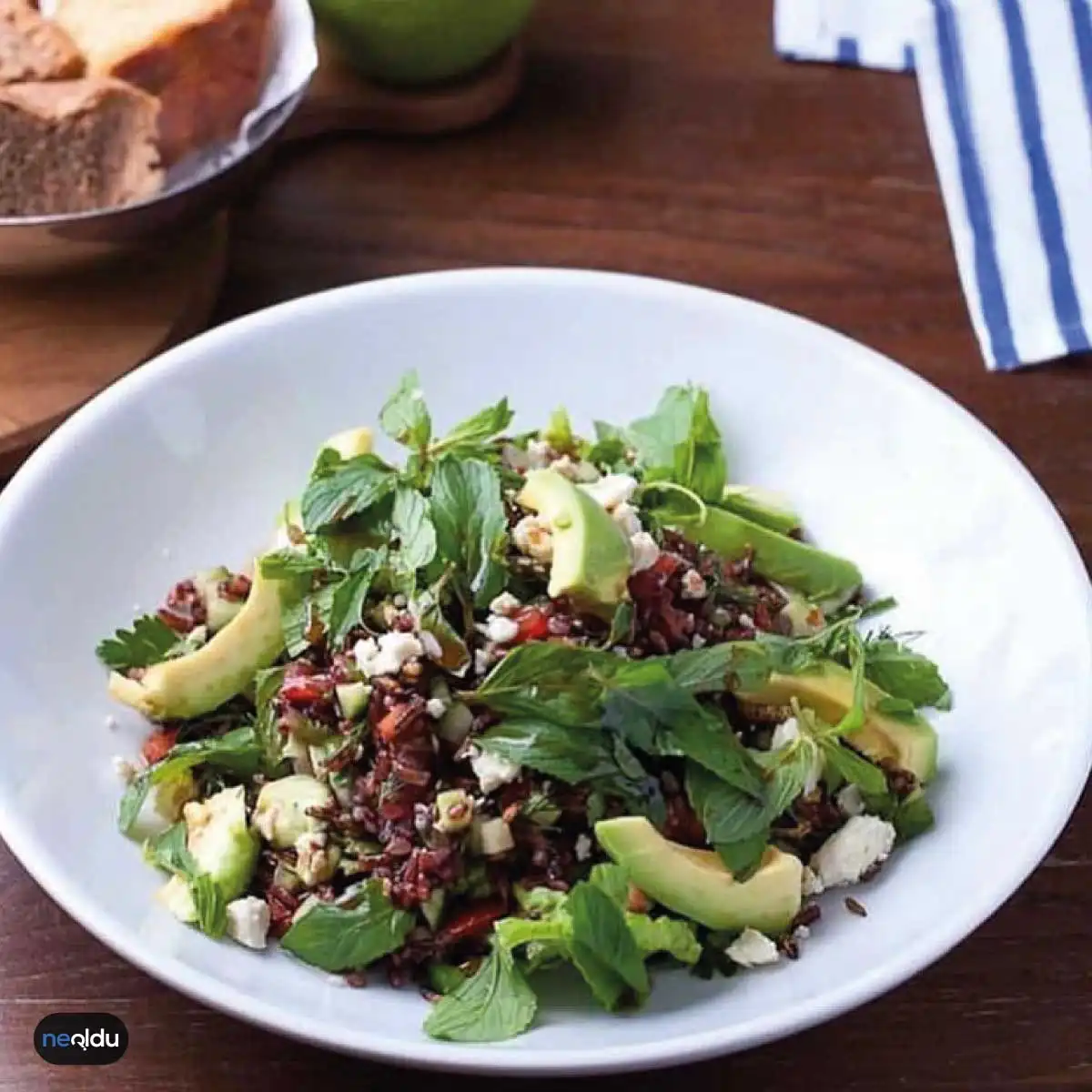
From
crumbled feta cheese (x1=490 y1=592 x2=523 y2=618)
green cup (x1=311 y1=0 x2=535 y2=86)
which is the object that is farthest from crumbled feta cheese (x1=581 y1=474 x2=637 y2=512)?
green cup (x1=311 y1=0 x2=535 y2=86)

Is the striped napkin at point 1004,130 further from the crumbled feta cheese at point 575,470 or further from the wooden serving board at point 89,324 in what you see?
the wooden serving board at point 89,324

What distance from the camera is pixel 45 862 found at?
110 centimetres

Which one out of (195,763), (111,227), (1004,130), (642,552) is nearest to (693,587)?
(642,552)

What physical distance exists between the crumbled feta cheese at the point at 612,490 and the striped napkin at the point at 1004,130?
66 cm

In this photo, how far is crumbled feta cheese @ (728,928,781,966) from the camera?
1.11 meters

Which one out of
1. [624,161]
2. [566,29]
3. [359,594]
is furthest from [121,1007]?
[566,29]

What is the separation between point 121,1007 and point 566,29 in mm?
1440

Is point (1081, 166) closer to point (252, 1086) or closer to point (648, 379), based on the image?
point (648, 379)

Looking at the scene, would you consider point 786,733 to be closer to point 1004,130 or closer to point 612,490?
point 612,490

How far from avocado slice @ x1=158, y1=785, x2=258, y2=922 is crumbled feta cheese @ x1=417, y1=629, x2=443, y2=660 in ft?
0.54

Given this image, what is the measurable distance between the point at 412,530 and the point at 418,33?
906 mm

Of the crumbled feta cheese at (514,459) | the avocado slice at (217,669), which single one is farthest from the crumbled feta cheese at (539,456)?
the avocado slice at (217,669)

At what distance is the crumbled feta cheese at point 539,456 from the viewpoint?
1.38 m

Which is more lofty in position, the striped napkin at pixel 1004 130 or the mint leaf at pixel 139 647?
the mint leaf at pixel 139 647
